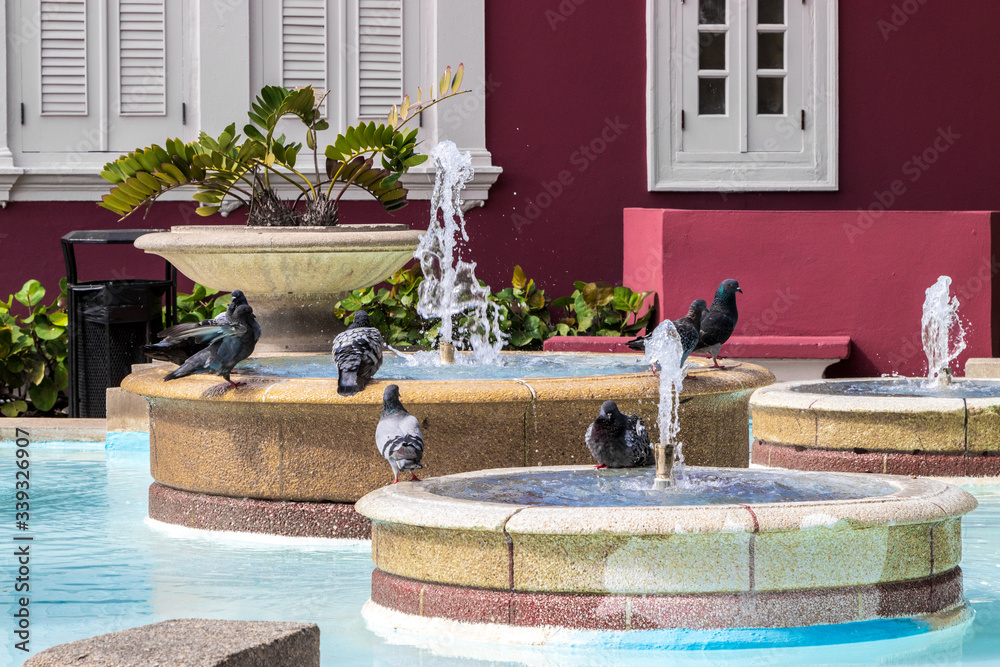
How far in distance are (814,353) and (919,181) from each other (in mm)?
2710

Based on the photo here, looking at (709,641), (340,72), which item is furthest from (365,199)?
(709,641)

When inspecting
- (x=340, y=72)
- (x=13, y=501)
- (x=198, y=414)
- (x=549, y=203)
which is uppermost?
(x=340, y=72)

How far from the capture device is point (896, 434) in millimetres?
7383

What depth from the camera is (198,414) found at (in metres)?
6.12

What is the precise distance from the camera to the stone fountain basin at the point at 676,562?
4.20 metres

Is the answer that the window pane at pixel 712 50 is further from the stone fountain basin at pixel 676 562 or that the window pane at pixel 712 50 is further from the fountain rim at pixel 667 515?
the stone fountain basin at pixel 676 562

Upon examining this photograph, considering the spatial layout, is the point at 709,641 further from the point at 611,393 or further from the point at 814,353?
the point at 814,353

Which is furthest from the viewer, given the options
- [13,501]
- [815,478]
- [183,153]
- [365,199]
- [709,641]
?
[365,199]

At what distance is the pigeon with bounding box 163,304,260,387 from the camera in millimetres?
5977

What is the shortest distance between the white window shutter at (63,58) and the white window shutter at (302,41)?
1.53 m

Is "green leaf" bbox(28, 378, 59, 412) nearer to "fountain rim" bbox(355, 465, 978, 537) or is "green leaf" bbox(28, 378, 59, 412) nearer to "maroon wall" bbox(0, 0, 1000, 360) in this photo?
"maroon wall" bbox(0, 0, 1000, 360)

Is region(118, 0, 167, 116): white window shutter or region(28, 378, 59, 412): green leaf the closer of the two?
region(28, 378, 59, 412): green leaf

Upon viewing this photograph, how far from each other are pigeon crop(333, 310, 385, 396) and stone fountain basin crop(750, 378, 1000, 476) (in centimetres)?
264

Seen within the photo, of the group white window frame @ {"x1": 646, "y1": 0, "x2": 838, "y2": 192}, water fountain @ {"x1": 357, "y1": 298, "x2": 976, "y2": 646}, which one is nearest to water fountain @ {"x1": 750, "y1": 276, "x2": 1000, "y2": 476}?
water fountain @ {"x1": 357, "y1": 298, "x2": 976, "y2": 646}
